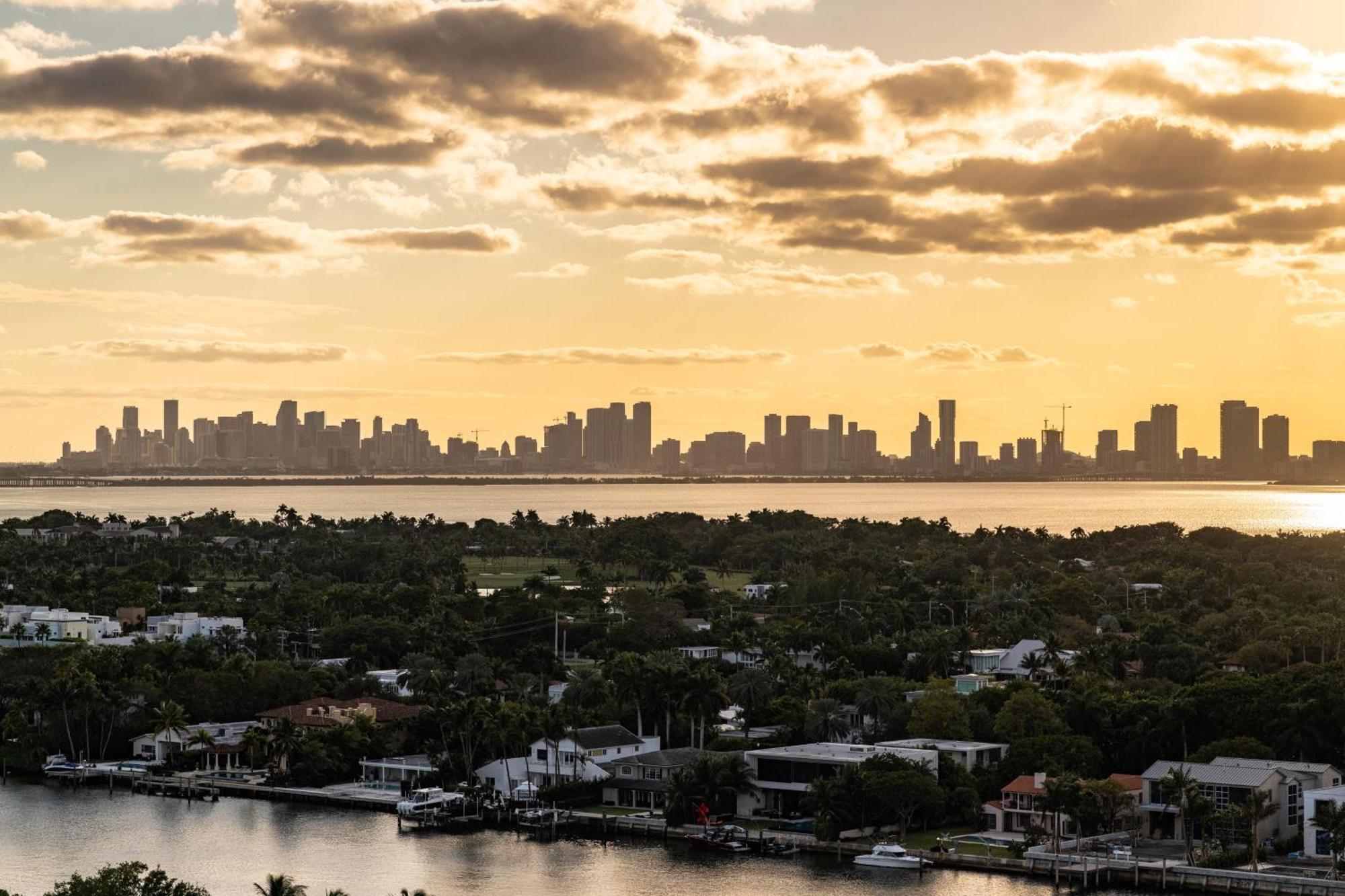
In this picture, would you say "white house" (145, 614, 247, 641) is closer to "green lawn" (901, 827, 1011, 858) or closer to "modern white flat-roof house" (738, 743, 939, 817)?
"modern white flat-roof house" (738, 743, 939, 817)

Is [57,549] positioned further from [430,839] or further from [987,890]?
[987,890]

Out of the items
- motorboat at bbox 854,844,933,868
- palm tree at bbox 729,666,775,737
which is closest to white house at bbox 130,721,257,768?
palm tree at bbox 729,666,775,737

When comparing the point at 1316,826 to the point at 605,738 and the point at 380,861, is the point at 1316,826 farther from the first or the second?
the point at 380,861

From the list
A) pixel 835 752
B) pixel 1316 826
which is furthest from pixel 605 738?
pixel 1316 826

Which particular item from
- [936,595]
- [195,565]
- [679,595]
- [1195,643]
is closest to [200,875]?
[1195,643]

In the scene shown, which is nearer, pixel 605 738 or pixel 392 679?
pixel 605 738

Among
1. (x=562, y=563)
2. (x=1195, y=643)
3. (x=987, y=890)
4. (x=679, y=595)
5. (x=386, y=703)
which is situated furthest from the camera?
(x=562, y=563)
